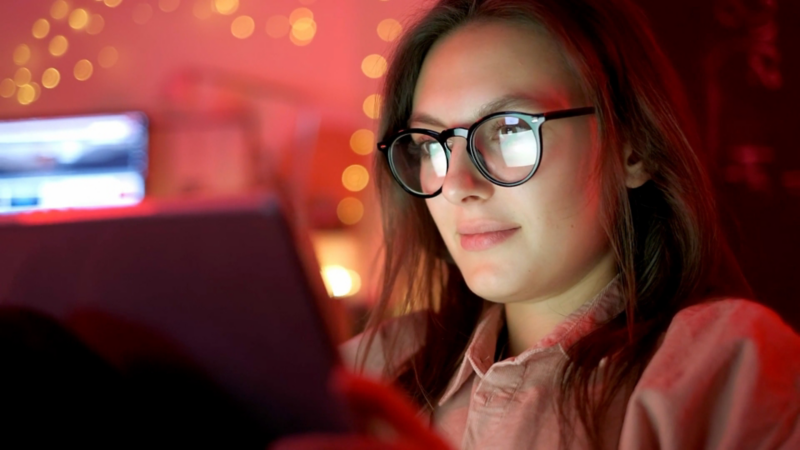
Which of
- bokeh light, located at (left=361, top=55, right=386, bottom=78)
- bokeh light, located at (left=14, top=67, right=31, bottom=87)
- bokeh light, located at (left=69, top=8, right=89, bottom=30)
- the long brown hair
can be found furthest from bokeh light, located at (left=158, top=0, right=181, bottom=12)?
the long brown hair

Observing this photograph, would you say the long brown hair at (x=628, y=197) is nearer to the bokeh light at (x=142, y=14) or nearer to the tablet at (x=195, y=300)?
the tablet at (x=195, y=300)

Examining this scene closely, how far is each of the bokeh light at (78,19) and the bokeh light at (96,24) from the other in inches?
0.6

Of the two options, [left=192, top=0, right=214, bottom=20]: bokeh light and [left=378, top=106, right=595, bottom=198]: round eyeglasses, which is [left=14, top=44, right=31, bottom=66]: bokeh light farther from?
[left=378, top=106, right=595, bottom=198]: round eyeglasses

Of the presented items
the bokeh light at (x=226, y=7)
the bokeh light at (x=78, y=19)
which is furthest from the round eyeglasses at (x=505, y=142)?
the bokeh light at (x=78, y=19)

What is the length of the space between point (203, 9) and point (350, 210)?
34.9 inches

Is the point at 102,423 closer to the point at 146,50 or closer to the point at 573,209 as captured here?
the point at 573,209

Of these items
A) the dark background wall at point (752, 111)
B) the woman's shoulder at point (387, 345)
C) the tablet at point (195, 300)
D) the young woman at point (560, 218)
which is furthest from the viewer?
the dark background wall at point (752, 111)

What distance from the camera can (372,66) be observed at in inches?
101

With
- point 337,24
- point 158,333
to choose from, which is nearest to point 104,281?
point 158,333

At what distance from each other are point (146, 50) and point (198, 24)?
8.1 inches

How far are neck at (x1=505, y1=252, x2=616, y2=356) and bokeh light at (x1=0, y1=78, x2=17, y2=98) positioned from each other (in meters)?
2.30

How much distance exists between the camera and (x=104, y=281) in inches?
17.8

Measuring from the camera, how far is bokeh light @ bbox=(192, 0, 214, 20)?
260 cm

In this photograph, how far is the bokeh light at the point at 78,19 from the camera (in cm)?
260
